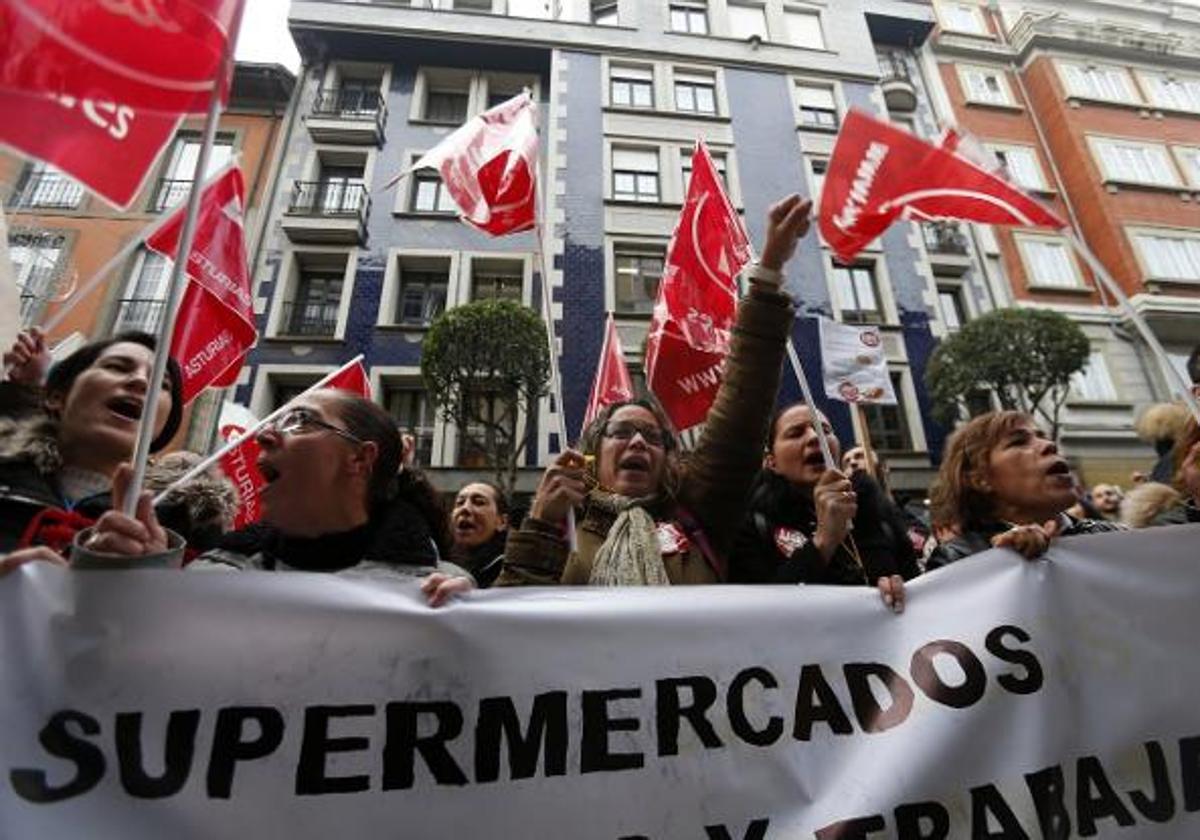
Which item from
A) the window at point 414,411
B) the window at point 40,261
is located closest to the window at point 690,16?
the window at point 414,411

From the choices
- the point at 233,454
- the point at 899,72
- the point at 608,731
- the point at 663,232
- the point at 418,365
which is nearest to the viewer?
the point at 608,731

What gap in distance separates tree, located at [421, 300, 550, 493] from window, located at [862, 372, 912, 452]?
23.2 ft

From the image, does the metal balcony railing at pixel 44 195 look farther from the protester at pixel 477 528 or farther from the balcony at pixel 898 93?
the balcony at pixel 898 93

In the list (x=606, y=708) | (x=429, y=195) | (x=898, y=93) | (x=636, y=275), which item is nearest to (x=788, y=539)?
(x=606, y=708)

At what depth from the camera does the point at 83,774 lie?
1.24 m

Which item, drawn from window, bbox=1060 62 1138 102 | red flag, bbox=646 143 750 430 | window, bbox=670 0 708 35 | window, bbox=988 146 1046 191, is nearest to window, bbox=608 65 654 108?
window, bbox=670 0 708 35

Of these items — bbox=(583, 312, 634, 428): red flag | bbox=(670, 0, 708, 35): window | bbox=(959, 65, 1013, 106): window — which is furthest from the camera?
bbox=(959, 65, 1013, 106): window

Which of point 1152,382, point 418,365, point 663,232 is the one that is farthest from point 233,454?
point 1152,382

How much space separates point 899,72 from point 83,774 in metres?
22.1

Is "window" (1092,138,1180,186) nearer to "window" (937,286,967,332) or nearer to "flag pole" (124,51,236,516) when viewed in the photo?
"window" (937,286,967,332)

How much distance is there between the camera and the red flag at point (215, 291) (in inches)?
133

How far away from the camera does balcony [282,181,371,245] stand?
44.1ft

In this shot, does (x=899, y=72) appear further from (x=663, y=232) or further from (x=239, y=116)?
(x=239, y=116)

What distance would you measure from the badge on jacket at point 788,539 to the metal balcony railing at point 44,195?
1632cm
